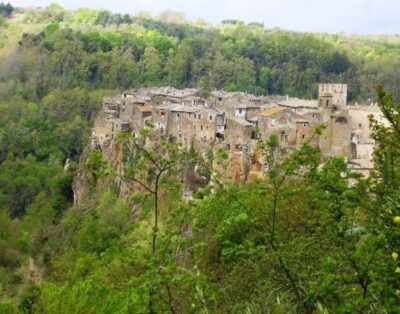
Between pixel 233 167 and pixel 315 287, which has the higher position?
pixel 315 287

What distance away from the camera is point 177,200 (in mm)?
11266

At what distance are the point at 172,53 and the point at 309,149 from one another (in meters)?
75.1

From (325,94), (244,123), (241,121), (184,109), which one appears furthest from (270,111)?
(184,109)

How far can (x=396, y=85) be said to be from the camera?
71750mm

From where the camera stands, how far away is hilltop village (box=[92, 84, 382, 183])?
111ft

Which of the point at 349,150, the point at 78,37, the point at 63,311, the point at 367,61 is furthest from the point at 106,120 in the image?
the point at 367,61

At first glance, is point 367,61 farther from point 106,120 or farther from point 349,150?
point 349,150

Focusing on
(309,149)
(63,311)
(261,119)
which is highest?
(309,149)

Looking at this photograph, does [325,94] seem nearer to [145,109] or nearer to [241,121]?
[241,121]

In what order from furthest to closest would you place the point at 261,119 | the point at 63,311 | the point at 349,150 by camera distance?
the point at 261,119, the point at 349,150, the point at 63,311

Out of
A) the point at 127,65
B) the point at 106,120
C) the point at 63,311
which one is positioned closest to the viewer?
the point at 63,311

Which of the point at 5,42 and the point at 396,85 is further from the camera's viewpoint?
the point at 5,42

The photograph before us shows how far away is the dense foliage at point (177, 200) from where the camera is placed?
28.9 ft

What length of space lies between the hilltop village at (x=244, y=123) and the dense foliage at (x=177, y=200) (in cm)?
449
